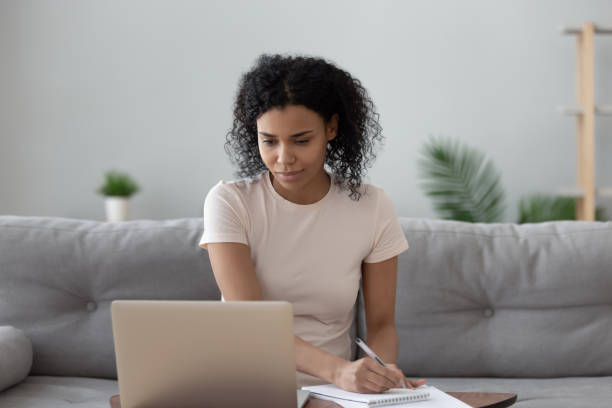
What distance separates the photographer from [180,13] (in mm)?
3357

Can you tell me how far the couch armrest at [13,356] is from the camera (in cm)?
153

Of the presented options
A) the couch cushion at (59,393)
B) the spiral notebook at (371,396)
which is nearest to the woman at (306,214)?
the spiral notebook at (371,396)

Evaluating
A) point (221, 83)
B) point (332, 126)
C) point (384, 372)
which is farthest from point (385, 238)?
point (221, 83)

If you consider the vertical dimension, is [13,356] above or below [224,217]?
→ below

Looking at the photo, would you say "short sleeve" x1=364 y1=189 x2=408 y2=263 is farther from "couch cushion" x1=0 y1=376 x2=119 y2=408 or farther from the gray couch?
"couch cushion" x1=0 y1=376 x2=119 y2=408

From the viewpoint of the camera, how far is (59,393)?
5.17ft

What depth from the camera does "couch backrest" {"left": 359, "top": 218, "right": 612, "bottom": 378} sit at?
67.8 inches

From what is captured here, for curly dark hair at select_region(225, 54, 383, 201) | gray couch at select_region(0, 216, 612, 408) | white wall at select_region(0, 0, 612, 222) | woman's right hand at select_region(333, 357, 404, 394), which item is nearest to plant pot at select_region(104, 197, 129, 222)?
white wall at select_region(0, 0, 612, 222)

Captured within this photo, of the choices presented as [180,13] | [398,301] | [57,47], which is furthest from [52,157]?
[398,301]

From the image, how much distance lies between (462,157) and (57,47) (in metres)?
2.17

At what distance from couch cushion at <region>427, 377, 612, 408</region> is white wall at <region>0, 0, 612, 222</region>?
1.76 meters

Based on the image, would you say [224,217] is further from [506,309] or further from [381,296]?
[506,309]

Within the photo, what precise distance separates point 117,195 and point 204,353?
2.41 metres

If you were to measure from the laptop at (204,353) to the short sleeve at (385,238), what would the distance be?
585 millimetres
